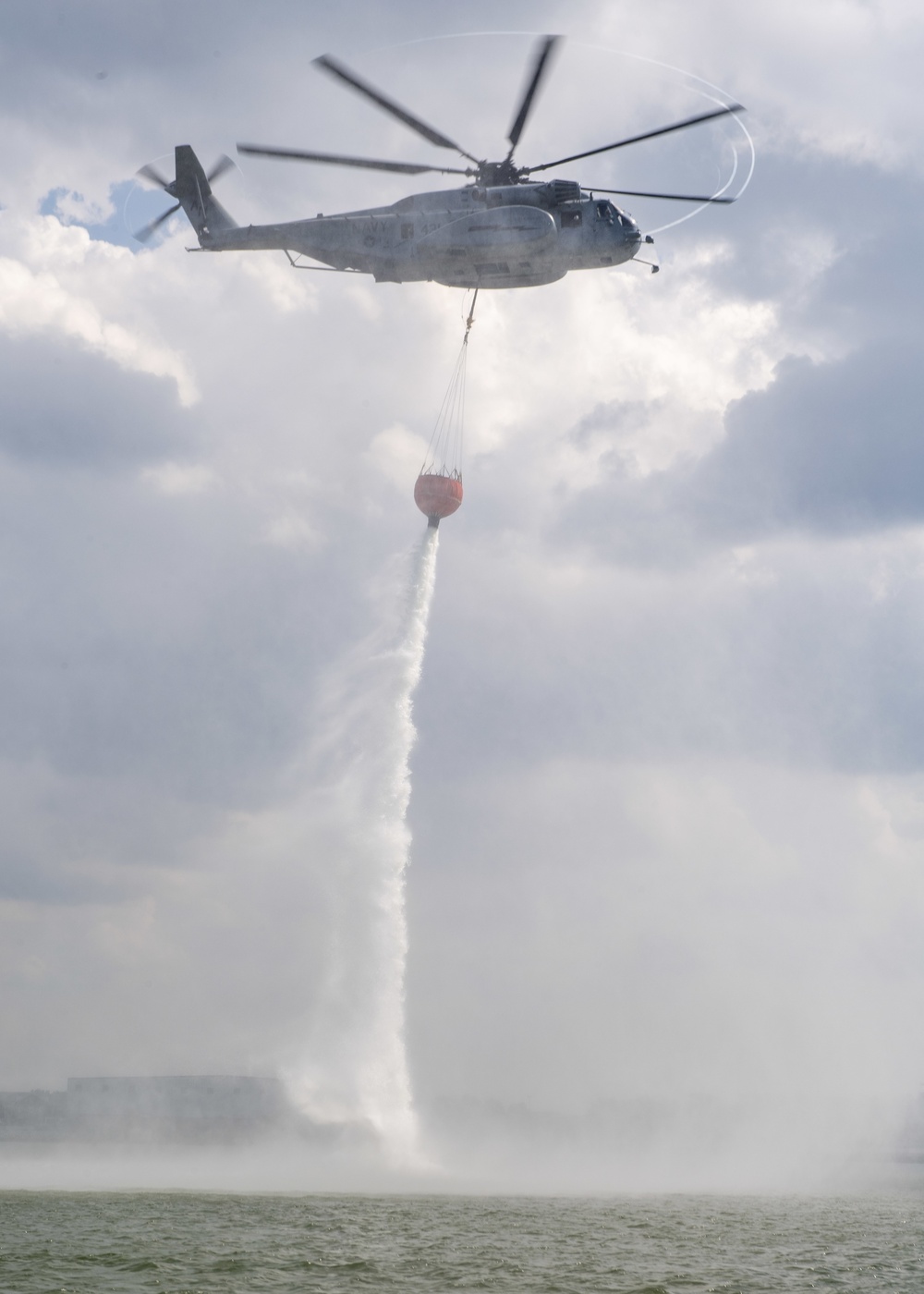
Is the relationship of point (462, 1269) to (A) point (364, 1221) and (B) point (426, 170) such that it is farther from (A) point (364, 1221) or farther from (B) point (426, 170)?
(B) point (426, 170)

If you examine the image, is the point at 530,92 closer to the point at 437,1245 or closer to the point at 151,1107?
the point at 437,1245

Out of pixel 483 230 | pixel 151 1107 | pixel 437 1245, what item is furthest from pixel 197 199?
pixel 151 1107

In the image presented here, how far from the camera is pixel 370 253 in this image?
54500 millimetres

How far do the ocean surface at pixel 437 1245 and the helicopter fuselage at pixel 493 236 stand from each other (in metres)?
40.2

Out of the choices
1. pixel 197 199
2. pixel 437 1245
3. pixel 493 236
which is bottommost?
pixel 437 1245

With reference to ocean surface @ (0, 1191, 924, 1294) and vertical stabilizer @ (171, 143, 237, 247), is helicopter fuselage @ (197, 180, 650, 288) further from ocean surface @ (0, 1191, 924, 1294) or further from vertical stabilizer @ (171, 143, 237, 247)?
ocean surface @ (0, 1191, 924, 1294)

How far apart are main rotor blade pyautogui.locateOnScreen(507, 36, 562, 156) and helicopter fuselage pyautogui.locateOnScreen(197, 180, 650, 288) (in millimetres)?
2423

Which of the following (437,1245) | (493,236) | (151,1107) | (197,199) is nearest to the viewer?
(437,1245)

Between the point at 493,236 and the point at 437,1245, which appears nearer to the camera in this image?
the point at 437,1245

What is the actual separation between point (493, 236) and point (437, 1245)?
41250 mm

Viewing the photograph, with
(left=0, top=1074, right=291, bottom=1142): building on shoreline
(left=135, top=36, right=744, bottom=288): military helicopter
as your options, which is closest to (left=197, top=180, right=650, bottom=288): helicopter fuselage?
(left=135, top=36, right=744, bottom=288): military helicopter

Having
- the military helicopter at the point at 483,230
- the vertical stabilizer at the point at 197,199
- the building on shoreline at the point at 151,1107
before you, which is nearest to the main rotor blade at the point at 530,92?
the military helicopter at the point at 483,230

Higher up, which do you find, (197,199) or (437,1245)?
(197,199)

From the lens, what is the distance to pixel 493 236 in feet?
167
